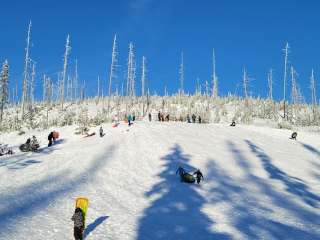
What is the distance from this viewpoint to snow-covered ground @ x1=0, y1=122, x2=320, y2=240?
50.6ft

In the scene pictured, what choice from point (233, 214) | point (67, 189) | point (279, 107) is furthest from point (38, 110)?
point (233, 214)

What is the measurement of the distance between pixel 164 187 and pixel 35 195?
6034 mm

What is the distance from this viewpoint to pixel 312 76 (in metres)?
77.6

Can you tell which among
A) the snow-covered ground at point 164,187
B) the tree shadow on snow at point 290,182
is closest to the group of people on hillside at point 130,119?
the snow-covered ground at point 164,187

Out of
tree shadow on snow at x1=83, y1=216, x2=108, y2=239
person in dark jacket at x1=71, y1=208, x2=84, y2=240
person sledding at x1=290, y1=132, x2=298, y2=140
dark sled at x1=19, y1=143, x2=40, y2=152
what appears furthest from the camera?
person sledding at x1=290, y1=132, x2=298, y2=140

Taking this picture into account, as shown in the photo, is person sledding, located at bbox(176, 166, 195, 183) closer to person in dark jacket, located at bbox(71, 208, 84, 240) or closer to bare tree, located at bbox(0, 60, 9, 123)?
person in dark jacket, located at bbox(71, 208, 84, 240)

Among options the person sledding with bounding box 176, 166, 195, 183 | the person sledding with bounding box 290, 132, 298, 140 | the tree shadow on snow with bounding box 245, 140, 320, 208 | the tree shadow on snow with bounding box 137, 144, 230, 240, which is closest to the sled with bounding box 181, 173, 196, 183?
the person sledding with bounding box 176, 166, 195, 183

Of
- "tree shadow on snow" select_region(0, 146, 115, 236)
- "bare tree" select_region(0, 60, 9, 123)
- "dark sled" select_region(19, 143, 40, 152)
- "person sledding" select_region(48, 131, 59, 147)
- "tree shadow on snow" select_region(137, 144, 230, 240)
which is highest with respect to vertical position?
"bare tree" select_region(0, 60, 9, 123)

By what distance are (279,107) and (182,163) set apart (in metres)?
40.8

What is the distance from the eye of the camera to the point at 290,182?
23828 mm

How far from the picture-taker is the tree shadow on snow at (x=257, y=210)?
1555cm

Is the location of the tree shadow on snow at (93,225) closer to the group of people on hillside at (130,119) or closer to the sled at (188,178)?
the sled at (188,178)

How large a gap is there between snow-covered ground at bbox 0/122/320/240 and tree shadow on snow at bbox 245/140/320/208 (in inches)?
2.4

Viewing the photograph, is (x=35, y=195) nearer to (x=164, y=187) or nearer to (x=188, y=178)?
(x=164, y=187)
